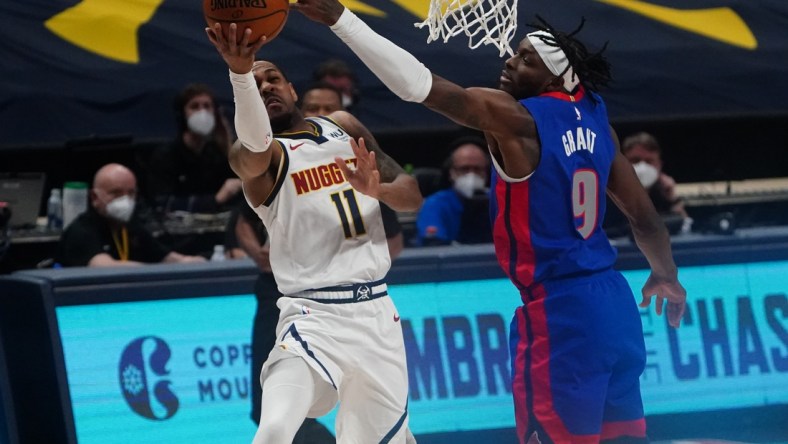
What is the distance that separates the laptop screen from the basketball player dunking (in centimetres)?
368

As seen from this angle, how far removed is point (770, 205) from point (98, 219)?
16.8 feet

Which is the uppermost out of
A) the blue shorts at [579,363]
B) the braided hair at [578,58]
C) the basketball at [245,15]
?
the basketball at [245,15]

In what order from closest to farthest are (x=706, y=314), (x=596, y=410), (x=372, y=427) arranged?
(x=596, y=410), (x=372, y=427), (x=706, y=314)

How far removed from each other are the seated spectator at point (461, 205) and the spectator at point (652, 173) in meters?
1.03

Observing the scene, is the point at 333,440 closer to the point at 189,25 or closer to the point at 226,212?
the point at 226,212

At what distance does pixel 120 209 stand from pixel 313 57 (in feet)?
9.00

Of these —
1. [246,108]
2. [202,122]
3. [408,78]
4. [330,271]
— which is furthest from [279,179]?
[202,122]

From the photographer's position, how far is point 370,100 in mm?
10242

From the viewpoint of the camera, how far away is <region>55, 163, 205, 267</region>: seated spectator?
24.6 feet

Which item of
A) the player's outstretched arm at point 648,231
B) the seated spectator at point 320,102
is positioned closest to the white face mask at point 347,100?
the seated spectator at point 320,102

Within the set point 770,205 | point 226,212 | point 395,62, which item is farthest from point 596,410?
point 770,205

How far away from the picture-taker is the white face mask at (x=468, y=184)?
829 cm

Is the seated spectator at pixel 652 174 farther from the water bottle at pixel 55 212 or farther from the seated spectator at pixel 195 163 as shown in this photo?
the water bottle at pixel 55 212

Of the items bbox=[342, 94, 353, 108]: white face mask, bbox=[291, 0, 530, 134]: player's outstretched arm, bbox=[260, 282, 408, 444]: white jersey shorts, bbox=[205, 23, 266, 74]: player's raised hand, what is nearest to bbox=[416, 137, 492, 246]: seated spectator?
bbox=[342, 94, 353, 108]: white face mask
